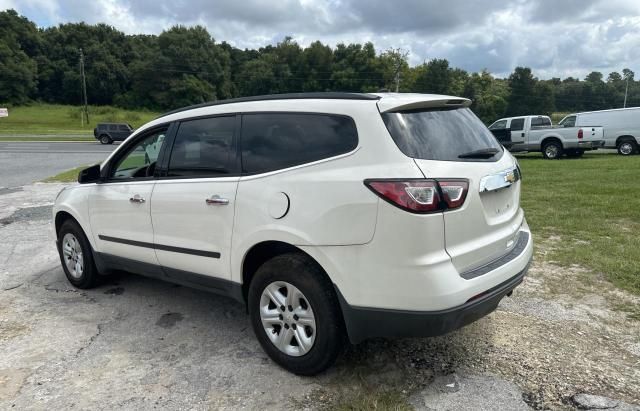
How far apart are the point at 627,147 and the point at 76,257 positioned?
884 inches

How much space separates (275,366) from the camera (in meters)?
3.22

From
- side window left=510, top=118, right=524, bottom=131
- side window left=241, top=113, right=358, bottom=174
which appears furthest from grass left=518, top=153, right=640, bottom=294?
side window left=510, top=118, right=524, bottom=131

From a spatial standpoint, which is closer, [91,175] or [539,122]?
[91,175]

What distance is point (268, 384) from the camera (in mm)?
3004

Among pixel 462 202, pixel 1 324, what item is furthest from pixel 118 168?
pixel 462 202

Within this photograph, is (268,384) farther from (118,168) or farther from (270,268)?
(118,168)

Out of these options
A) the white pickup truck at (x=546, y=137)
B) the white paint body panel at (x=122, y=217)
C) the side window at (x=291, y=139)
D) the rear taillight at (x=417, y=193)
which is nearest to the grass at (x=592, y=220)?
the rear taillight at (x=417, y=193)

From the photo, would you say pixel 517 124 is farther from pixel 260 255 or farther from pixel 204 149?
pixel 260 255

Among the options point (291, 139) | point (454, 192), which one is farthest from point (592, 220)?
point (291, 139)

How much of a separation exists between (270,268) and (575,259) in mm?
3764

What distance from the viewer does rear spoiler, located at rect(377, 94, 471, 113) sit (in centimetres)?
287

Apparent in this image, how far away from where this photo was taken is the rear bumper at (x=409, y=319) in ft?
8.58

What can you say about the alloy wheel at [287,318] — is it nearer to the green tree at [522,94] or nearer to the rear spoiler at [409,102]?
the rear spoiler at [409,102]

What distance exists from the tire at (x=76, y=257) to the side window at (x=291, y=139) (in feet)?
7.83
